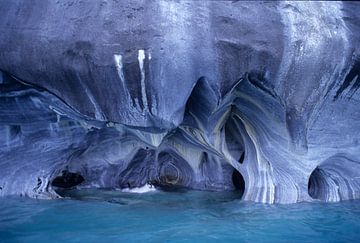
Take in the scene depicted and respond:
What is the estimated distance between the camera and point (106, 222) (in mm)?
4363

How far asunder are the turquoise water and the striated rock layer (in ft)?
1.70

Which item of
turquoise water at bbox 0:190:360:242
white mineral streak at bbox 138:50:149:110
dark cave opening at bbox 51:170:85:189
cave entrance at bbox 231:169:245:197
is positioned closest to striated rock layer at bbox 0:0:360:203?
white mineral streak at bbox 138:50:149:110

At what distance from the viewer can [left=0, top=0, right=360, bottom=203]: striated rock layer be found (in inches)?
164

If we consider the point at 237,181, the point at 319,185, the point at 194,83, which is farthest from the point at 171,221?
the point at 319,185

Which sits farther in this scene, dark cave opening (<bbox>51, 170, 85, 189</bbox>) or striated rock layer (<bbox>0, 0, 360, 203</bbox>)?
dark cave opening (<bbox>51, 170, 85, 189</bbox>)

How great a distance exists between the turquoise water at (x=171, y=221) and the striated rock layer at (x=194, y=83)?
1.70 feet

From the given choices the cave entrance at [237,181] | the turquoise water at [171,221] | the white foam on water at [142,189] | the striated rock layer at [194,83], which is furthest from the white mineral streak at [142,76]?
the cave entrance at [237,181]

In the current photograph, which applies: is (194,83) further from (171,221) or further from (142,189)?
(142,189)

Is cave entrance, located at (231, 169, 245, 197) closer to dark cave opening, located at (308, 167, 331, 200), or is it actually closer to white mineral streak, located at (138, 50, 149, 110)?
dark cave opening, located at (308, 167, 331, 200)

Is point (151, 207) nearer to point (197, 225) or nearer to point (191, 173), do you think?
point (197, 225)

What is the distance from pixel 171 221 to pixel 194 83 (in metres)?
1.80

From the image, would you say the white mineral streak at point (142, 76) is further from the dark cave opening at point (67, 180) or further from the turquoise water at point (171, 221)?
the dark cave opening at point (67, 180)

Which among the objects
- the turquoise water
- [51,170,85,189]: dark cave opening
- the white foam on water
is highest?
[51,170,85,189]: dark cave opening

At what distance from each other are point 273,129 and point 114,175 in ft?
10.7
